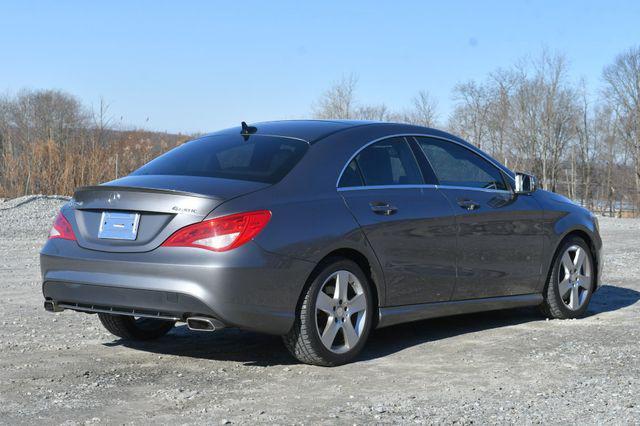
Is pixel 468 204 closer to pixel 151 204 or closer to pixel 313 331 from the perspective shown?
pixel 313 331

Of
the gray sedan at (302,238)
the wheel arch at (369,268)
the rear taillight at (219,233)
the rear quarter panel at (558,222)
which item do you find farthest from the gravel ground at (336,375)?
the rear taillight at (219,233)

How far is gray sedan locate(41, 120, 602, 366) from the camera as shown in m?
5.17

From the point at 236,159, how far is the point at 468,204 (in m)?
1.86

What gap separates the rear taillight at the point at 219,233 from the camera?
202 inches

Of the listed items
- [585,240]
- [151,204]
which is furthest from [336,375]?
[585,240]

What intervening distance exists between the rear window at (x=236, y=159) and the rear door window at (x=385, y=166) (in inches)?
15.1

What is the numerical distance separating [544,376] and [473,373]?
41cm

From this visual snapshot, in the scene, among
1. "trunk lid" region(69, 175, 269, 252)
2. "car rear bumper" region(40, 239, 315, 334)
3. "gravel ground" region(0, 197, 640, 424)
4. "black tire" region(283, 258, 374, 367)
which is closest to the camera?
"gravel ground" region(0, 197, 640, 424)

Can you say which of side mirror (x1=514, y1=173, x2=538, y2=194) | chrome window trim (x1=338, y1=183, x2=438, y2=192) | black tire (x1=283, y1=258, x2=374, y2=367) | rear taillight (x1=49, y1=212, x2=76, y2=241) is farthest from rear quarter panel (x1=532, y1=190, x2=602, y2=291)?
rear taillight (x1=49, y1=212, x2=76, y2=241)

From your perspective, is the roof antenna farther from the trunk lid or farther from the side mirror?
the side mirror

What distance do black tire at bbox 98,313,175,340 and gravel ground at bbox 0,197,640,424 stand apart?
0.30ft

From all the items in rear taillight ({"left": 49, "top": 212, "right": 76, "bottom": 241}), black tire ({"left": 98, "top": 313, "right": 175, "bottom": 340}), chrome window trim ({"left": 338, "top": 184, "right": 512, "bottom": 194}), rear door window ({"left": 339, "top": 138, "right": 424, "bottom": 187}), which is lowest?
black tire ({"left": 98, "top": 313, "right": 175, "bottom": 340})

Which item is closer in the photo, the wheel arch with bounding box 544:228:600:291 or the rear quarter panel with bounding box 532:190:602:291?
the rear quarter panel with bounding box 532:190:602:291

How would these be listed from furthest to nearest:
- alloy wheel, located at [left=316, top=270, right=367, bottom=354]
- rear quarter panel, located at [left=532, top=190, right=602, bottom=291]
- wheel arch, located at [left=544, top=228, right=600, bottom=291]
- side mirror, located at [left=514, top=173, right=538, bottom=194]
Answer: wheel arch, located at [left=544, top=228, right=600, bottom=291] < rear quarter panel, located at [left=532, top=190, right=602, bottom=291] < side mirror, located at [left=514, top=173, right=538, bottom=194] < alloy wheel, located at [left=316, top=270, right=367, bottom=354]
